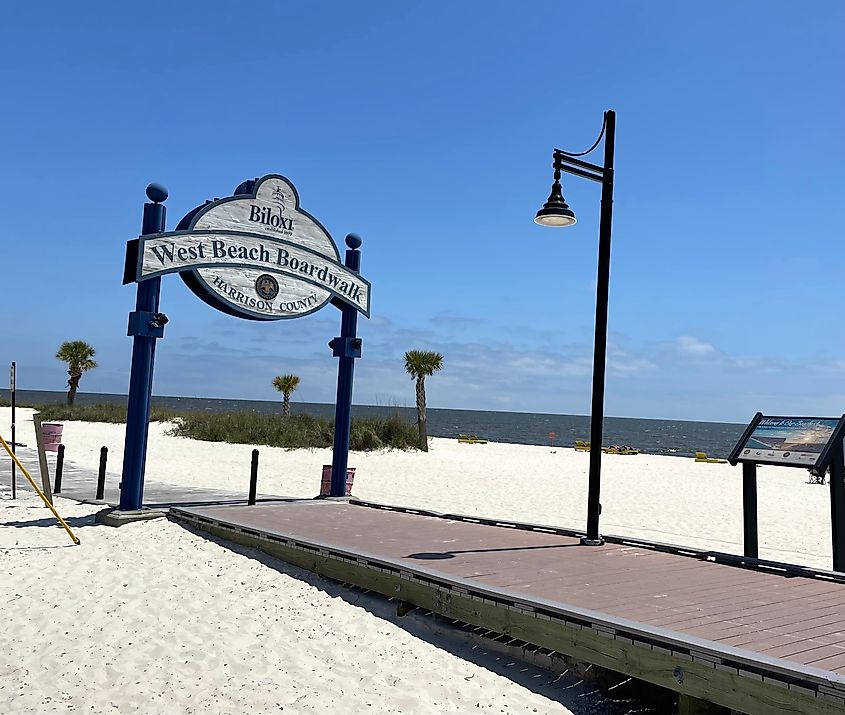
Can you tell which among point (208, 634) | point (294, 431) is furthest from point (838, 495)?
point (294, 431)

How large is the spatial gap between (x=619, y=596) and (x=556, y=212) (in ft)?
14.6

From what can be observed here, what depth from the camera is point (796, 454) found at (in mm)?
7402

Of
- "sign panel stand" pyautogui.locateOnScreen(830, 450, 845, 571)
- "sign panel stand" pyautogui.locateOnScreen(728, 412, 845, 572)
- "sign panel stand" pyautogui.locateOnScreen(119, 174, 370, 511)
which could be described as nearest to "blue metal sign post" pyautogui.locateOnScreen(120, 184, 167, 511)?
"sign panel stand" pyautogui.locateOnScreen(119, 174, 370, 511)

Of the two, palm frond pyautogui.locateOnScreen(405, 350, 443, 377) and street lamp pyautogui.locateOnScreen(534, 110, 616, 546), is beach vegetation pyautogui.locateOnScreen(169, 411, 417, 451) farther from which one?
street lamp pyautogui.locateOnScreen(534, 110, 616, 546)

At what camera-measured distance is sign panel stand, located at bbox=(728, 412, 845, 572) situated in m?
7.20

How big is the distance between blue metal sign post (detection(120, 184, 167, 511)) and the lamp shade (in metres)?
5.09

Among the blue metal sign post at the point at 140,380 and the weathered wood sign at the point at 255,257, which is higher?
the weathered wood sign at the point at 255,257

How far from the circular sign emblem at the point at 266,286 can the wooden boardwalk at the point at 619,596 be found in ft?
10.7

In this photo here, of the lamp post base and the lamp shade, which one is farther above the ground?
the lamp shade

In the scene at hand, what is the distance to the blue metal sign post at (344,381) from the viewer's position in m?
12.5

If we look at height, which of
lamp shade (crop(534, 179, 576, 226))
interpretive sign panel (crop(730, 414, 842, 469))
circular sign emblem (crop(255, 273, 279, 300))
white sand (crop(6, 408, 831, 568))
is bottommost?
white sand (crop(6, 408, 831, 568))

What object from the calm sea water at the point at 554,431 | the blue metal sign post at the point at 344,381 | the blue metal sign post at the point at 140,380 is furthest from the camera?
the calm sea water at the point at 554,431

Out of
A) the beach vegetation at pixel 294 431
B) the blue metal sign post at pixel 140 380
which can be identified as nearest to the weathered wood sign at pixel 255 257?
the blue metal sign post at pixel 140 380

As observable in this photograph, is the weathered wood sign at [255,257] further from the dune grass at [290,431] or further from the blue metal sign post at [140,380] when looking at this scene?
the dune grass at [290,431]
